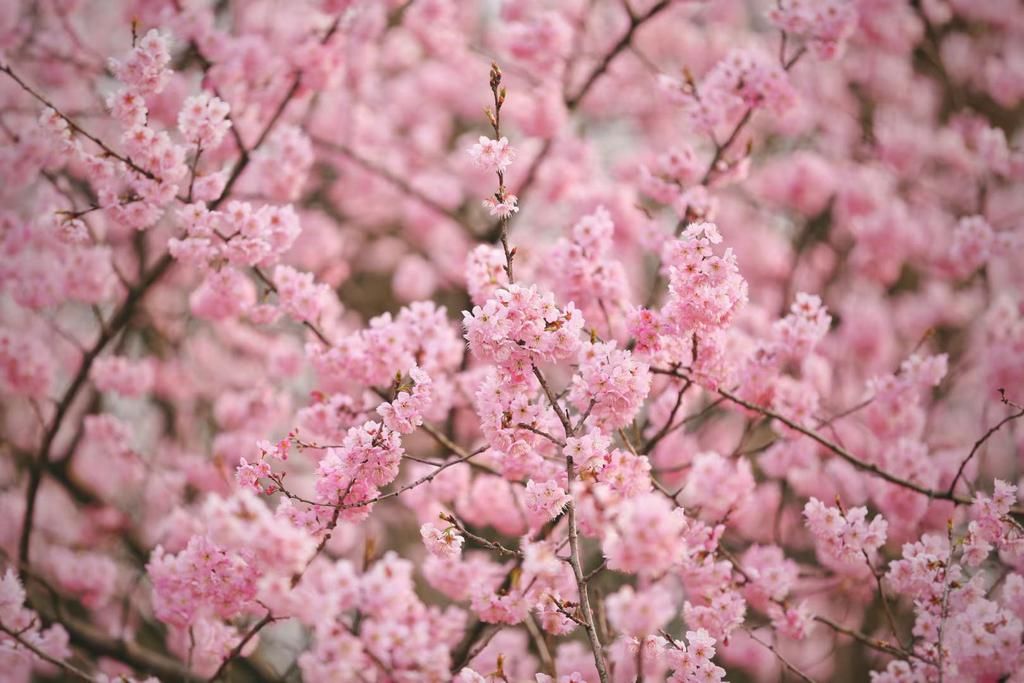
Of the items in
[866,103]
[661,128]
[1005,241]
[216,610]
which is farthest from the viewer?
[661,128]

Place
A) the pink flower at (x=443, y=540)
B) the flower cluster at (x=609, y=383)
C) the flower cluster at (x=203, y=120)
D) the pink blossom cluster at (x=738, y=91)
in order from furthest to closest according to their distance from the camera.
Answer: the pink blossom cluster at (x=738, y=91), the flower cluster at (x=203, y=120), the flower cluster at (x=609, y=383), the pink flower at (x=443, y=540)

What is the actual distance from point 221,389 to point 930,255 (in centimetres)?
561

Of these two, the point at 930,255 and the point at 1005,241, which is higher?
the point at 930,255

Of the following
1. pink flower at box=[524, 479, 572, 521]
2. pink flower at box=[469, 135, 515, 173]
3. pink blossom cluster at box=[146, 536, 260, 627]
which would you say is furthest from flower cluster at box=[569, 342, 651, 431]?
pink blossom cluster at box=[146, 536, 260, 627]

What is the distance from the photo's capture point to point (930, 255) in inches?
227

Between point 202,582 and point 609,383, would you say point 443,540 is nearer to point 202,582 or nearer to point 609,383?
point 609,383

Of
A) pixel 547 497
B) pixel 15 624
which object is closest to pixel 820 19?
pixel 547 497

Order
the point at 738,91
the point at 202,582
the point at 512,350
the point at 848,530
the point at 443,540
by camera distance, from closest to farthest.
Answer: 1. the point at 443,540
2. the point at 512,350
3. the point at 202,582
4. the point at 848,530
5. the point at 738,91

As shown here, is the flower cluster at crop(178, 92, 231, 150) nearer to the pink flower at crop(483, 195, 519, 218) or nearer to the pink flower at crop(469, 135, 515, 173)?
the pink flower at crop(469, 135, 515, 173)

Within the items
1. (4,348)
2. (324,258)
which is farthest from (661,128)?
(4,348)

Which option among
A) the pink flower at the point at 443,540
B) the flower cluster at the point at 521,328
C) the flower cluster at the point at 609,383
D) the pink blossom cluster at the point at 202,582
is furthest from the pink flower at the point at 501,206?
the pink blossom cluster at the point at 202,582

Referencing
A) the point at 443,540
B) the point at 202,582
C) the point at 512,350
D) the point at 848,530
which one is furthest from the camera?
the point at 848,530

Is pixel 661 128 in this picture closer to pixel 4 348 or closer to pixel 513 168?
pixel 513 168

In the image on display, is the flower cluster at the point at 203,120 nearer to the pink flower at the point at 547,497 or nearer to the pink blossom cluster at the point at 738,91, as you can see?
the pink flower at the point at 547,497
